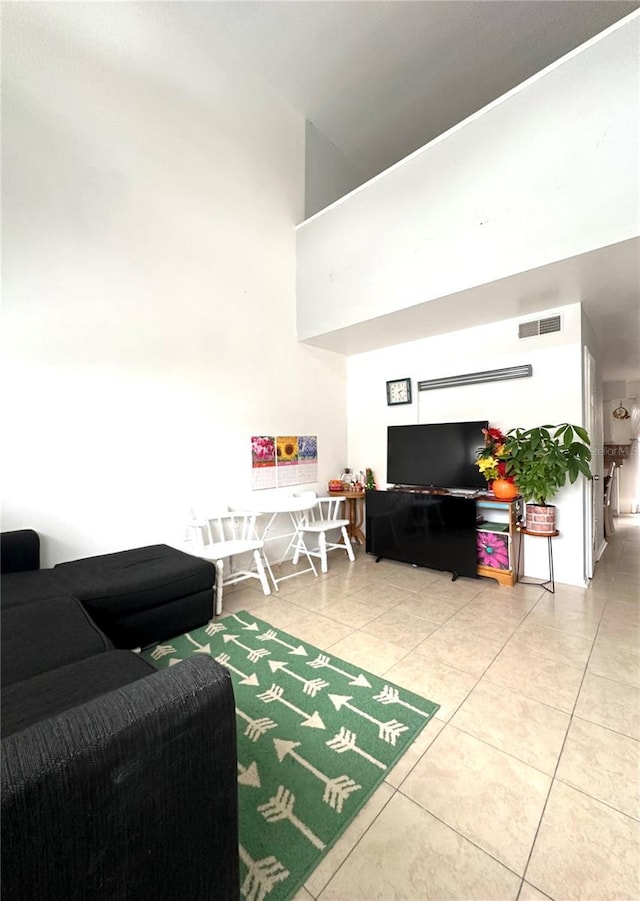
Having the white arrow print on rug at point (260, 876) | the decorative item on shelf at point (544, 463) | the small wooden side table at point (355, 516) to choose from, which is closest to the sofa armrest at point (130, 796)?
the white arrow print on rug at point (260, 876)

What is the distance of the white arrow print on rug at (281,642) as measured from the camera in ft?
7.34

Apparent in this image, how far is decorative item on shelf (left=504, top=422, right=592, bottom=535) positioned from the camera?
3027mm

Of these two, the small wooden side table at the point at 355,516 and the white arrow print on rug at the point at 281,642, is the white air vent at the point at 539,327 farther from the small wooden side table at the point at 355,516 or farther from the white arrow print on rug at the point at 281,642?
the white arrow print on rug at the point at 281,642

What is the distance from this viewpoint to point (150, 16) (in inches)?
110

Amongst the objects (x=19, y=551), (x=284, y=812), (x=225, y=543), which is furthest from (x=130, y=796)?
(x=225, y=543)

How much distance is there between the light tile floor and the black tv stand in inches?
19.5

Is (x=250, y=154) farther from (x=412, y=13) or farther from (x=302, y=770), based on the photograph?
(x=302, y=770)

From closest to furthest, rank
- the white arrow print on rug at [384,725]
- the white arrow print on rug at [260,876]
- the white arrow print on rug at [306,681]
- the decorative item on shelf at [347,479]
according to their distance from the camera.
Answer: the white arrow print on rug at [260,876]
the white arrow print on rug at [384,725]
the white arrow print on rug at [306,681]
the decorative item on shelf at [347,479]

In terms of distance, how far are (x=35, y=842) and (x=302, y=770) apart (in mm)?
1131

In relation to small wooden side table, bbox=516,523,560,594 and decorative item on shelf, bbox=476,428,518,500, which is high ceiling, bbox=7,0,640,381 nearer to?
decorative item on shelf, bbox=476,428,518,500

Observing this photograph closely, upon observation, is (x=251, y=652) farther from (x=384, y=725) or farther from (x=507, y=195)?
(x=507, y=195)

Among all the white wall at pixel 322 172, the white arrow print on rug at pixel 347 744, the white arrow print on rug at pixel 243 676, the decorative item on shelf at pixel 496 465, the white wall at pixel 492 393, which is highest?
the white wall at pixel 322 172

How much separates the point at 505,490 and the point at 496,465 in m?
0.24

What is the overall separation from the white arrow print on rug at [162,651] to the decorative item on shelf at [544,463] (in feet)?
9.71
